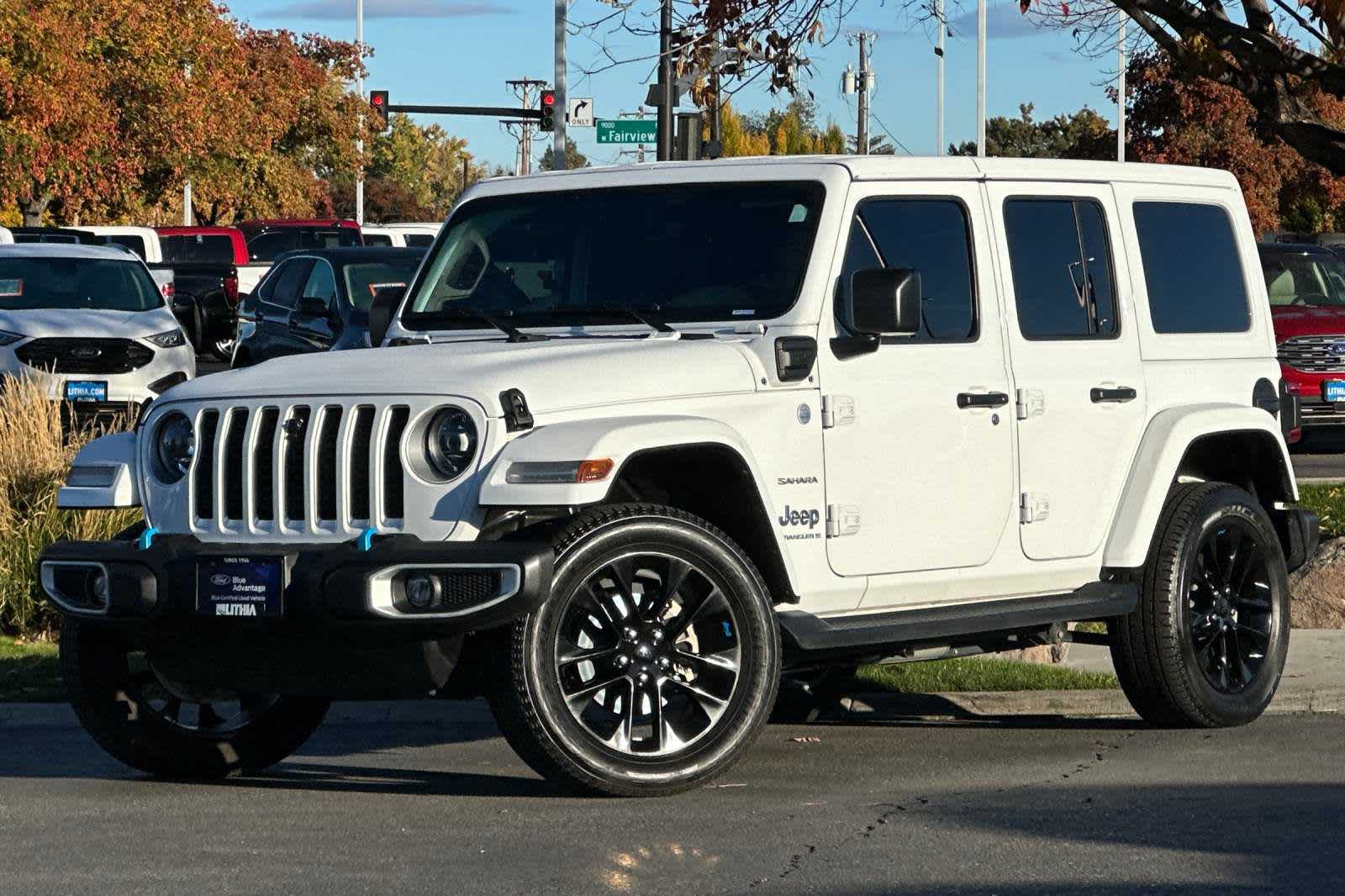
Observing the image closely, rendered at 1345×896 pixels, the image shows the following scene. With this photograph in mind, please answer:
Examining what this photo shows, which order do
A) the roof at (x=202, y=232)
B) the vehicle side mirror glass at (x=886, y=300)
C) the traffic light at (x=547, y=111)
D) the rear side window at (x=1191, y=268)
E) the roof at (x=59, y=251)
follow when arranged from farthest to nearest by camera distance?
the traffic light at (x=547, y=111) < the roof at (x=202, y=232) < the roof at (x=59, y=251) < the rear side window at (x=1191, y=268) < the vehicle side mirror glass at (x=886, y=300)

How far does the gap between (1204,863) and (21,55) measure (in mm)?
38048

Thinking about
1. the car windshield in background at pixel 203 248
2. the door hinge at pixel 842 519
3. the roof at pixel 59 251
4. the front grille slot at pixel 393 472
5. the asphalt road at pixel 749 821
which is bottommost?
the asphalt road at pixel 749 821

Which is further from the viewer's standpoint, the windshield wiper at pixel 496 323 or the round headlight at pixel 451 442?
the windshield wiper at pixel 496 323

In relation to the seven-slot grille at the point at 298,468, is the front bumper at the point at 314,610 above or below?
below

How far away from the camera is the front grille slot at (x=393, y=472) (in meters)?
6.74

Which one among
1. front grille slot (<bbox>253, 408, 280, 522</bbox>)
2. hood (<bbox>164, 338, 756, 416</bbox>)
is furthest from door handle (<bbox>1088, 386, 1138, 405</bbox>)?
front grille slot (<bbox>253, 408, 280, 522</bbox>)

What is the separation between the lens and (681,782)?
22.9ft

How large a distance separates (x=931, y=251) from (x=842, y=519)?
1.11 meters

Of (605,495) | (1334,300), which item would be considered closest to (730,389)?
(605,495)

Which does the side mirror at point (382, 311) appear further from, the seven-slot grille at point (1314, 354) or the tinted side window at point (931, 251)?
the seven-slot grille at point (1314, 354)

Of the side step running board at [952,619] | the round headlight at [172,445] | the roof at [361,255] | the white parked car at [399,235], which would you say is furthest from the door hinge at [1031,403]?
the white parked car at [399,235]

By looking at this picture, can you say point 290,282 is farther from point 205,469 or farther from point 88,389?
point 205,469

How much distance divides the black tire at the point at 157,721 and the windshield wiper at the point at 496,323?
139 centimetres

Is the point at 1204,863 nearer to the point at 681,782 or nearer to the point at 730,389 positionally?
the point at 681,782
